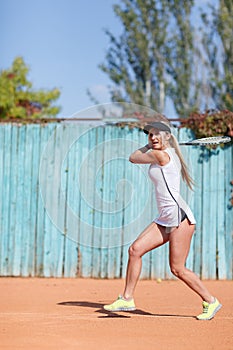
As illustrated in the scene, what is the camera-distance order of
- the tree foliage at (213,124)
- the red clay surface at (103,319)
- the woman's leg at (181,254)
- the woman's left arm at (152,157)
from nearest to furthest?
the red clay surface at (103,319)
the woman's left arm at (152,157)
the woman's leg at (181,254)
the tree foliage at (213,124)

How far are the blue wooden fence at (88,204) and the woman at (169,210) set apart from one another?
3.60m

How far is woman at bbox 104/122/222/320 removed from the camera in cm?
676

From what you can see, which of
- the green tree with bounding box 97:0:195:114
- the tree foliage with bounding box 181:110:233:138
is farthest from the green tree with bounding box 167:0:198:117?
the tree foliage with bounding box 181:110:233:138

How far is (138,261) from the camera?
6.95 m

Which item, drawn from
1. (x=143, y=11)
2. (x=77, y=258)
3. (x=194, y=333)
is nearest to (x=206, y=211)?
(x=77, y=258)

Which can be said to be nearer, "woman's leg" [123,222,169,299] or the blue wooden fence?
"woman's leg" [123,222,169,299]

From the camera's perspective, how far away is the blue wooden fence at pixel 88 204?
10.6m

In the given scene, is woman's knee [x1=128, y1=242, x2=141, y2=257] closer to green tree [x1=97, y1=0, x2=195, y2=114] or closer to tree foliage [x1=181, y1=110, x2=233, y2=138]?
tree foliage [x1=181, y1=110, x2=233, y2=138]

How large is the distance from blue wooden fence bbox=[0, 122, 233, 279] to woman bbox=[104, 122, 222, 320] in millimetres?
3596

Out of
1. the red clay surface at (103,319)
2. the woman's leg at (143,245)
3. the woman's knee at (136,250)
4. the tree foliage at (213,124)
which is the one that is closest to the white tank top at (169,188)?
the woman's leg at (143,245)

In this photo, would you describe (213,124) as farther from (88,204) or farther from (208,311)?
(208,311)

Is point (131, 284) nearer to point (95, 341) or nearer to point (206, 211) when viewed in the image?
point (95, 341)

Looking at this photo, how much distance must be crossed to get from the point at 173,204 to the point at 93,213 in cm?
396

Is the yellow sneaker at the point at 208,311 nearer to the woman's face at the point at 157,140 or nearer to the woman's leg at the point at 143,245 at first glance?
the woman's leg at the point at 143,245
